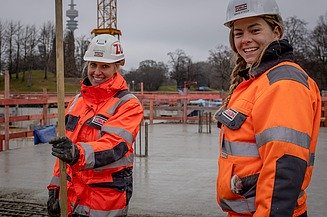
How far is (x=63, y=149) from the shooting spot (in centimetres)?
293

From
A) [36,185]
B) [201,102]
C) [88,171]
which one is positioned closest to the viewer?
[88,171]

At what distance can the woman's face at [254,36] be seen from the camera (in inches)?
91.2

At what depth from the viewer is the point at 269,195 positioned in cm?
197

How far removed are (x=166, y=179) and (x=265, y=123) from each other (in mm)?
6583

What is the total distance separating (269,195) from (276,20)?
834 millimetres

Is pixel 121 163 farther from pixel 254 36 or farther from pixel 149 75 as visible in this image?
pixel 149 75

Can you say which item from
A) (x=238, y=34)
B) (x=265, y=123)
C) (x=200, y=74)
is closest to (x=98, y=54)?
(x=238, y=34)

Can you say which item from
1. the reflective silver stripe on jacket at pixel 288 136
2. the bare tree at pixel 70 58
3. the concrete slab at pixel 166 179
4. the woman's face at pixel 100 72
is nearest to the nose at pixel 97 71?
the woman's face at pixel 100 72

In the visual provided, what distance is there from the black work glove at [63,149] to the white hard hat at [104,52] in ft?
2.59

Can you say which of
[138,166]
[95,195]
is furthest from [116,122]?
[138,166]

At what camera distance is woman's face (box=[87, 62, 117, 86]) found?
3525 mm

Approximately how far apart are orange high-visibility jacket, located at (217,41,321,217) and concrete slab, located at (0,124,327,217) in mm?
3991

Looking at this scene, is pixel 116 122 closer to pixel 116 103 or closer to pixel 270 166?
pixel 116 103

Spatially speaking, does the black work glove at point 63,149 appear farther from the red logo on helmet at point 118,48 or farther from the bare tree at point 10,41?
the bare tree at point 10,41
